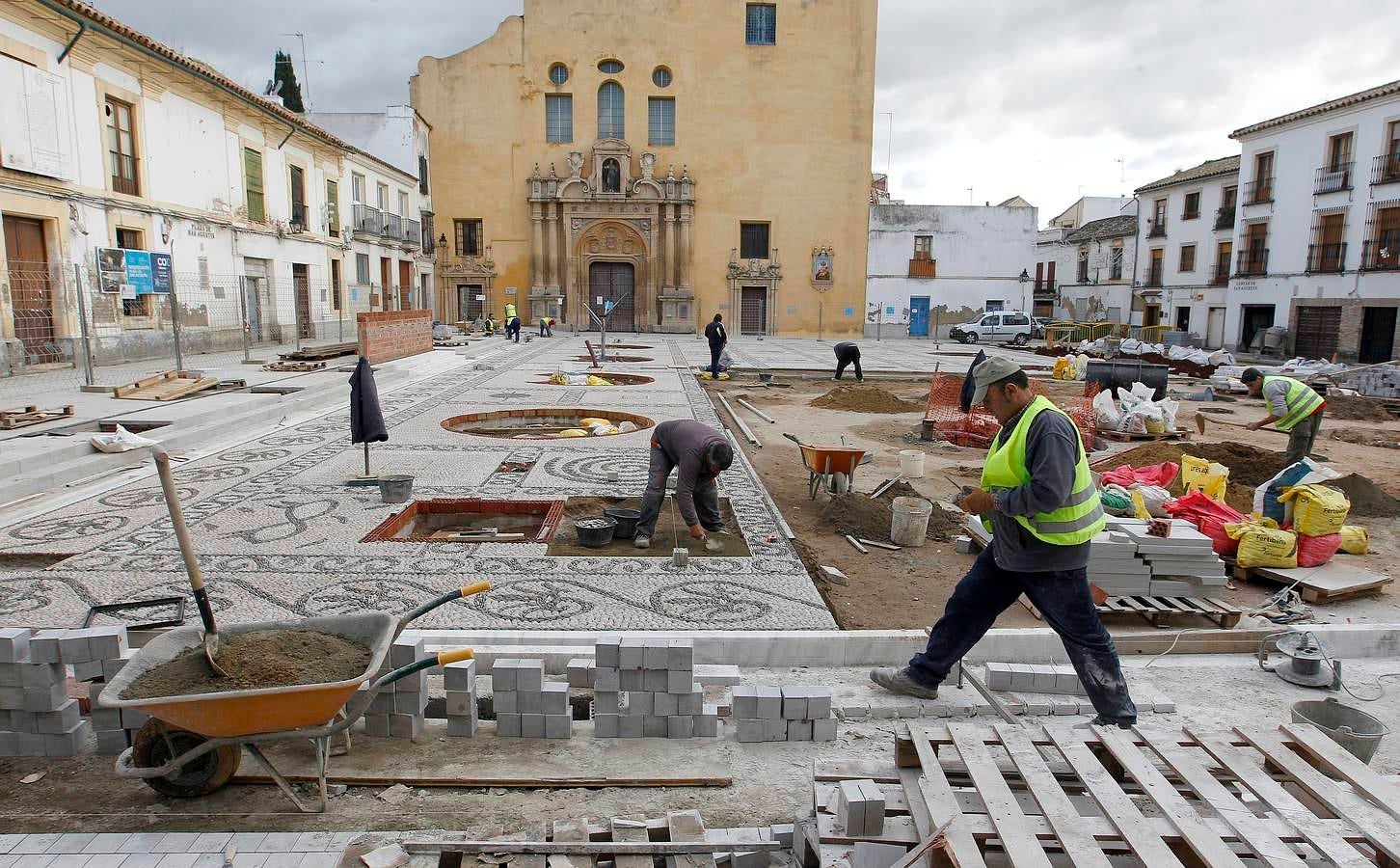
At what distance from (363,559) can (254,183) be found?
20.7 meters

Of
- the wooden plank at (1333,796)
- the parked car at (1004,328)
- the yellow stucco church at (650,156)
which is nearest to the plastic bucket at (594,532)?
the wooden plank at (1333,796)

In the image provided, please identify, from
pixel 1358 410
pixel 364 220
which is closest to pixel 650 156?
pixel 364 220

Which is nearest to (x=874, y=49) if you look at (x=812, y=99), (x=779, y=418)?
(x=812, y=99)

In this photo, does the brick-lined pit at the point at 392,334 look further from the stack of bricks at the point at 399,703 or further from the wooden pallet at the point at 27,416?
the stack of bricks at the point at 399,703

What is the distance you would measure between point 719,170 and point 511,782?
38036 millimetres

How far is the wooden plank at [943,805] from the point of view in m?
2.66

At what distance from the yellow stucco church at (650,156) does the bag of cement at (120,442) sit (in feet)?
97.3

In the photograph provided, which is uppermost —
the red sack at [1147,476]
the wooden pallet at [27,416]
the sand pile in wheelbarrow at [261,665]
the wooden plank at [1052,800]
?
the wooden pallet at [27,416]

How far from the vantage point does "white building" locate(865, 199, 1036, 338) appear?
42156 millimetres

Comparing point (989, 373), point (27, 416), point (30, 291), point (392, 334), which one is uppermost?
point (30, 291)

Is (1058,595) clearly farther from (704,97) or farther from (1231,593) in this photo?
(704,97)

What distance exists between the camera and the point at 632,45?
38344mm

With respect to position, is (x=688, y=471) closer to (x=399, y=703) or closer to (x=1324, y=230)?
(x=399, y=703)

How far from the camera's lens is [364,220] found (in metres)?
29.8
